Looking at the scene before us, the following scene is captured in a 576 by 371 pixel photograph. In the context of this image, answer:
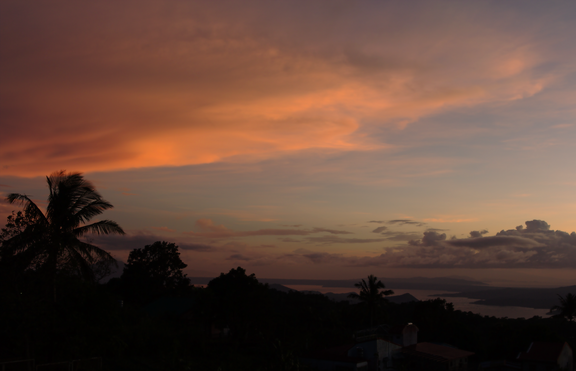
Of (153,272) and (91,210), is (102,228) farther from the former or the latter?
(153,272)

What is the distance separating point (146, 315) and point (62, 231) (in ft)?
73.2

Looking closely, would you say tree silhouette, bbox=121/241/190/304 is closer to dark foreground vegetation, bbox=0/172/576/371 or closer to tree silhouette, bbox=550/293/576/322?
dark foreground vegetation, bbox=0/172/576/371

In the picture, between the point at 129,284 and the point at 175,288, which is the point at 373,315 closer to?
the point at 175,288

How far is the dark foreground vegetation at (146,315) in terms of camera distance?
23.7m

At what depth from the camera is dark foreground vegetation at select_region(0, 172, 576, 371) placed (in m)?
23.7

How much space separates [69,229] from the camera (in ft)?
89.3

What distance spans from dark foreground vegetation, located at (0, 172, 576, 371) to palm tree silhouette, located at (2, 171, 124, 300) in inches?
2.3

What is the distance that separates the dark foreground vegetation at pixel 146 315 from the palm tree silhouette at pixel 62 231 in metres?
0.06

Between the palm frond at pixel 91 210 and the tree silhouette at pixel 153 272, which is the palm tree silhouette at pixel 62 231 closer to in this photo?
the palm frond at pixel 91 210

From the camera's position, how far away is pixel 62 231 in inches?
1045

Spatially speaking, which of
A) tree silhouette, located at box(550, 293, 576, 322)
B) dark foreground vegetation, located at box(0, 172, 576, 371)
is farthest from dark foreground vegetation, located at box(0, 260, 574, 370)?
tree silhouette, located at box(550, 293, 576, 322)

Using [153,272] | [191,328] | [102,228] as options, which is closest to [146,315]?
[191,328]

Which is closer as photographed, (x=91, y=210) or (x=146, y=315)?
(x=91, y=210)

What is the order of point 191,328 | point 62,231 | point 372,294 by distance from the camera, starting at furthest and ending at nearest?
point 372,294 → point 191,328 → point 62,231
